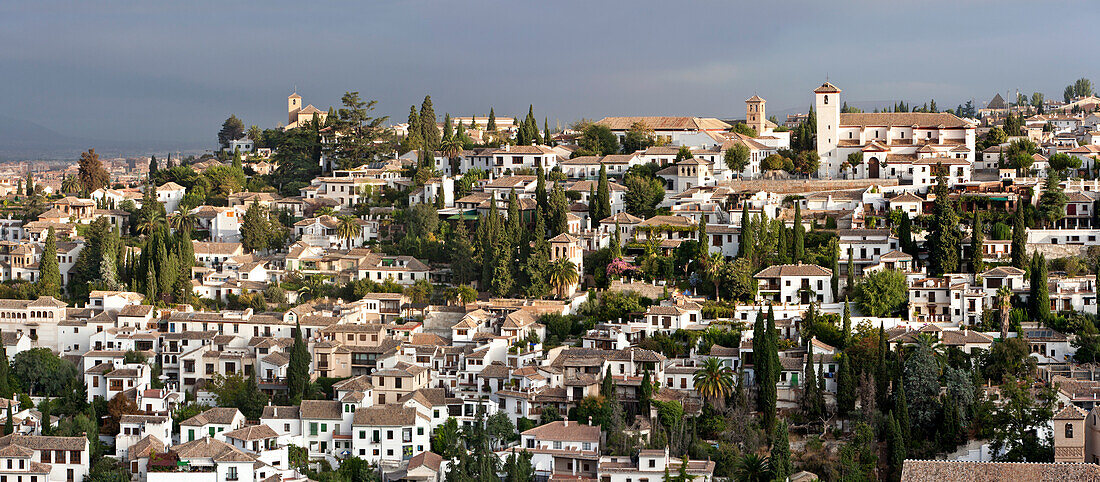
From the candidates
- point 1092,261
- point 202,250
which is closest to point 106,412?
point 202,250

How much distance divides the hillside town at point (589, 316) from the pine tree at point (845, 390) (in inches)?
3.6

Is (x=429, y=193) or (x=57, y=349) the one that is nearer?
(x=57, y=349)

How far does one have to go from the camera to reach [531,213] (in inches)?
1693

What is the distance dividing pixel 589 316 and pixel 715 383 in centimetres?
584

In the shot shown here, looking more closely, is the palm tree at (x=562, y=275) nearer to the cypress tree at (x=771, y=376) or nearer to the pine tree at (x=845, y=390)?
the cypress tree at (x=771, y=376)

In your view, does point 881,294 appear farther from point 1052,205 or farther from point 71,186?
point 71,186

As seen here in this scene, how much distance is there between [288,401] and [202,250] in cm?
1016

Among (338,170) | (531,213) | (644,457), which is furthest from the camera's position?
(338,170)

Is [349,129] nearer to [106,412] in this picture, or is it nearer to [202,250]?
[202,250]

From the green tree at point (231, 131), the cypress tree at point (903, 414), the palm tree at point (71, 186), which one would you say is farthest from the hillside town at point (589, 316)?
the green tree at point (231, 131)

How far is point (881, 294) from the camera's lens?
35.7 metres

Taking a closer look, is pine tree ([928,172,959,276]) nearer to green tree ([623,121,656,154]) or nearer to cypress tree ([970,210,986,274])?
cypress tree ([970,210,986,274])

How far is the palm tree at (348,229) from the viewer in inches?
1735

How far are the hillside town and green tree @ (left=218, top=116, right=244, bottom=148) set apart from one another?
1773 cm
